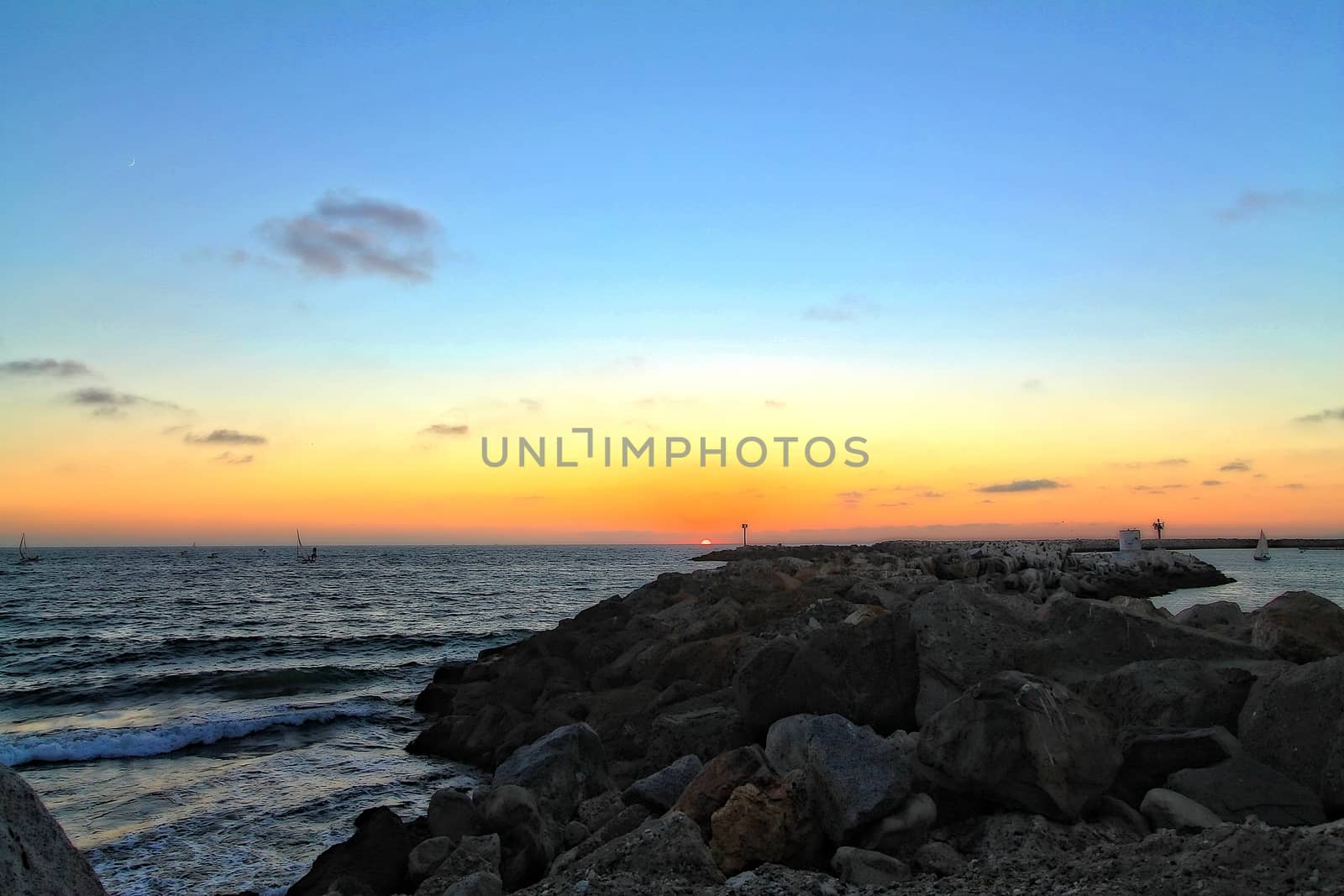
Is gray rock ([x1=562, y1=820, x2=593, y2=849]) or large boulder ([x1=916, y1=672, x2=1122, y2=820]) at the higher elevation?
large boulder ([x1=916, y1=672, x2=1122, y2=820])

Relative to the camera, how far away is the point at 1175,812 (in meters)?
5.16

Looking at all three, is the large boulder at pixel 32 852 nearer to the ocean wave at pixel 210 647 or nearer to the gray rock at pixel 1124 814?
the gray rock at pixel 1124 814

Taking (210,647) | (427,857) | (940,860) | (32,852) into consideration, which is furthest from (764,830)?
(210,647)

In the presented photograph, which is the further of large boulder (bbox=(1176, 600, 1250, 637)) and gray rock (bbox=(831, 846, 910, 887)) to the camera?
large boulder (bbox=(1176, 600, 1250, 637))

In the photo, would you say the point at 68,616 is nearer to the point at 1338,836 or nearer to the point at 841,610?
the point at 841,610

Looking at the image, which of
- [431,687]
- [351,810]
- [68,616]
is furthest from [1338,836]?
[68,616]

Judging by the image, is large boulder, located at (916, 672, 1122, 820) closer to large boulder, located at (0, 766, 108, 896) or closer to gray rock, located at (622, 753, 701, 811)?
gray rock, located at (622, 753, 701, 811)

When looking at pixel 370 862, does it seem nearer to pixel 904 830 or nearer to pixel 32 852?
pixel 32 852

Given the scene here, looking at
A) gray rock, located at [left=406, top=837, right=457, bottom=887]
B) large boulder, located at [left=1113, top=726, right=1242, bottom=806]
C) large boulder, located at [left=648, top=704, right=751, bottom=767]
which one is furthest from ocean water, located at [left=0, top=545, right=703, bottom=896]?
large boulder, located at [left=1113, top=726, right=1242, bottom=806]

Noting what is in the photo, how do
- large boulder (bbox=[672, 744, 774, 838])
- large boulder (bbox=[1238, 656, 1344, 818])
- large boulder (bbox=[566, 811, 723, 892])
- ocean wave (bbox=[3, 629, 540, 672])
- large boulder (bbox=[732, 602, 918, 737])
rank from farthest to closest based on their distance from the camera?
1. ocean wave (bbox=[3, 629, 540, 672])
2. large boulder (bbox=[732, 602, 918, 737])
3. large boulder (bbox=[672, 744, 774, 838])
4. large boulder (bbox=[1238, 656, 1344, 818])
5. large boulder (bbox=[566, 811, 723, 892])

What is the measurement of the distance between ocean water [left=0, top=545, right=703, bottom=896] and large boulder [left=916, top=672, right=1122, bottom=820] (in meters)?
6.66

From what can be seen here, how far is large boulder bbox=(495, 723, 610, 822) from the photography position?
822 centimetres

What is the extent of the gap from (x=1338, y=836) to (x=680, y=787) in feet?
14.2

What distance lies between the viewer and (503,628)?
30.8m
